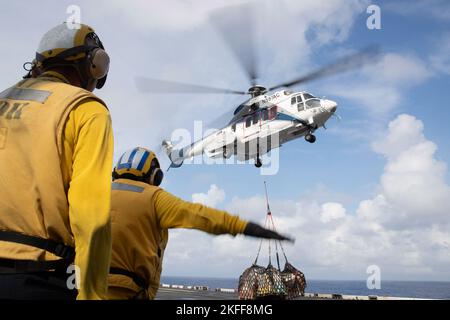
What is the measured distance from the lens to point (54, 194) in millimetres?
1954

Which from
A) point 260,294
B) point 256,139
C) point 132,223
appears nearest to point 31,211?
point 132,223

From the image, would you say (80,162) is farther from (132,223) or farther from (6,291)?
(132,223)

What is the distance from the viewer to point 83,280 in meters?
1.76

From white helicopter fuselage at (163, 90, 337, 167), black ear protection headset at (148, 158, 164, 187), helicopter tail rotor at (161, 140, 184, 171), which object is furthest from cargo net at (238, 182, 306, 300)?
helicopter tail rotor at (161, 140, 184, 171)

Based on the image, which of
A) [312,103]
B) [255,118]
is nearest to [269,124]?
[255,118]

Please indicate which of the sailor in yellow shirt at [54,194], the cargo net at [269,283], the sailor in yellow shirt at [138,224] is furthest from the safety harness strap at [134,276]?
the cargo net at [269,283]

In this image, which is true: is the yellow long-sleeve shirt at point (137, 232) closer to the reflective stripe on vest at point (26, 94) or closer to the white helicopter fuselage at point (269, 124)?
the reflective stripe on vest at point (26, 94)

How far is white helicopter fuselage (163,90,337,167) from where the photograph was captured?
1128 inches

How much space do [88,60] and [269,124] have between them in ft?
87.7

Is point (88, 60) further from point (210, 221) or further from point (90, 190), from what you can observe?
point (210, 221)

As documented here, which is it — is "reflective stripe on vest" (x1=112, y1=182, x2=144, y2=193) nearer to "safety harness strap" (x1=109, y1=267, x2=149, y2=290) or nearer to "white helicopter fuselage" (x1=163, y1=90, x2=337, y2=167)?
"safety harness strap" (x1=109, y1=267, x2=149, y2=290)

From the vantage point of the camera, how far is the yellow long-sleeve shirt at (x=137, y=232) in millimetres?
3461

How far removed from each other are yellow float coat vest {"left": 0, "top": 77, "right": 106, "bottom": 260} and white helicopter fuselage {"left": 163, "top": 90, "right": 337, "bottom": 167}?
26.9m
